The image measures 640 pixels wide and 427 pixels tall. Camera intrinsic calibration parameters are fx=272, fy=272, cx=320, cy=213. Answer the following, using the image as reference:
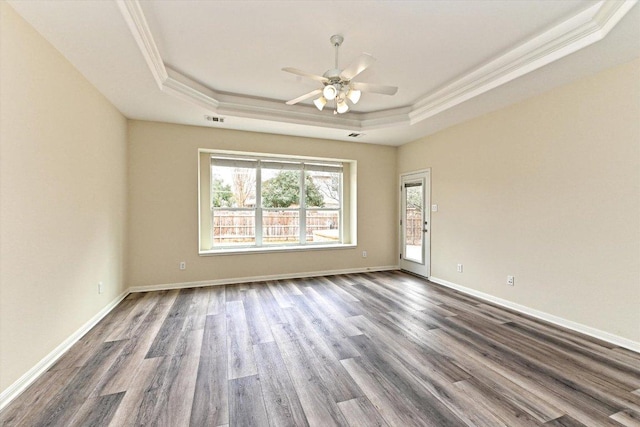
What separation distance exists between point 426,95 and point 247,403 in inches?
170

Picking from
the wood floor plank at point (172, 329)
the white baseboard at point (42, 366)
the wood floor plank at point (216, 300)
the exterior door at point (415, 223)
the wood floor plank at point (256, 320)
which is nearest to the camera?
the white baseboard at point (42, 366)

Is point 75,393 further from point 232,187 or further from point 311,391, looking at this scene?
point 232,187

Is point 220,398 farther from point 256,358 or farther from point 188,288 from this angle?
point 188,288

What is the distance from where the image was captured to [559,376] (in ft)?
7.06

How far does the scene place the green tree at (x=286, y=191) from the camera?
17.8 ft

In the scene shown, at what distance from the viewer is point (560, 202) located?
125 inches

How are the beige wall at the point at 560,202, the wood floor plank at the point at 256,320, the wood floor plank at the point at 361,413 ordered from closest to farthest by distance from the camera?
the wood floor plank at the point at 361,413, the beige wall at the point at 560,202, the wood floor plank at the point at 256,320

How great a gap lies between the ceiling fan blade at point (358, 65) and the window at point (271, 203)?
119 inches

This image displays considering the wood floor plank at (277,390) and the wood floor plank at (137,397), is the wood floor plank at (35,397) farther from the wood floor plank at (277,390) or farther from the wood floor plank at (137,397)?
the wood floor plank at (277,390)

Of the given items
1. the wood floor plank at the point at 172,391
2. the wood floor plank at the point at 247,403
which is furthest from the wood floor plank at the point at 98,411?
the wood floor plank at the point at 247,403

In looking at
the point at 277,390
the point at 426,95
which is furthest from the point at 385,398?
the point at 426,95

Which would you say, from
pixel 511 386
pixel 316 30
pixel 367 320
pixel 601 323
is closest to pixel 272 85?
pixel 316 30

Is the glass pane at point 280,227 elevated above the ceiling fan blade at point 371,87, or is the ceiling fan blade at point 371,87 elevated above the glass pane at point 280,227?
the ceiling fan blade at point 371,87

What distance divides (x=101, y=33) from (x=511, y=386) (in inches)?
167
